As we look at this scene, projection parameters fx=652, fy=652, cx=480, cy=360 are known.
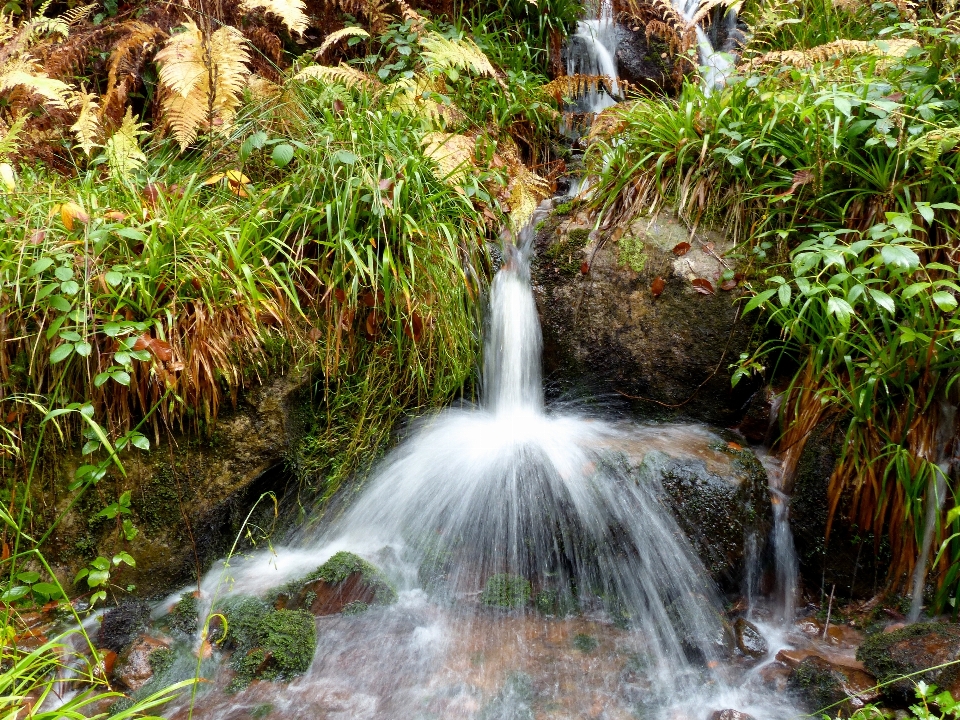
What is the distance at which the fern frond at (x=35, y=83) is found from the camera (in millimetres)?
3711

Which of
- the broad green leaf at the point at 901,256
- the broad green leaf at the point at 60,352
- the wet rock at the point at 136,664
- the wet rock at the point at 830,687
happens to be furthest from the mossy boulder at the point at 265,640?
the broad green leaf at the point at 901,256

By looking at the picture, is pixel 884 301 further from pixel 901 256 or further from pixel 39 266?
pixel 39 266

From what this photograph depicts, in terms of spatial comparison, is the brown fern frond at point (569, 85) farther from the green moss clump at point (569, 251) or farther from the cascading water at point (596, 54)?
the green moss clump at point (569, 251)

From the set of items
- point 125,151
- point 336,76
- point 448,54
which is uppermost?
point 448,54

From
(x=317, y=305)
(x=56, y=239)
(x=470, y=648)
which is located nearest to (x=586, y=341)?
(x=317, y=305)

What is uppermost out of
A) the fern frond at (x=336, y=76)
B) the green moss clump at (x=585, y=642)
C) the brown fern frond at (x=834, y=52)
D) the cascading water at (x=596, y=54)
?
the cascading water at (x=596, y=54)

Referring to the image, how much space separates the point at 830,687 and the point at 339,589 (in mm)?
2058

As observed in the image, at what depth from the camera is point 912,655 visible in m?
2.42

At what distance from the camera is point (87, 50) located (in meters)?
4.43

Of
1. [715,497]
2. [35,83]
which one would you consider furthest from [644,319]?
[35,83]

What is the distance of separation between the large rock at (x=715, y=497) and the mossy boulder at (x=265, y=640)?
170 centimetres

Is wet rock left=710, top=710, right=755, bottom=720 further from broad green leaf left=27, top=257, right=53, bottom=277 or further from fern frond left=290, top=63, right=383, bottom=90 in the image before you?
fern frond left=290, top=63, right=383, bottom=90

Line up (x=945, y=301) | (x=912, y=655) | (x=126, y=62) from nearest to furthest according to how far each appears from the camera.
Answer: (x=912, y=655), (x=945, y=301), (x=126, y=62)

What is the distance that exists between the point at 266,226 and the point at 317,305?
1.59ft
